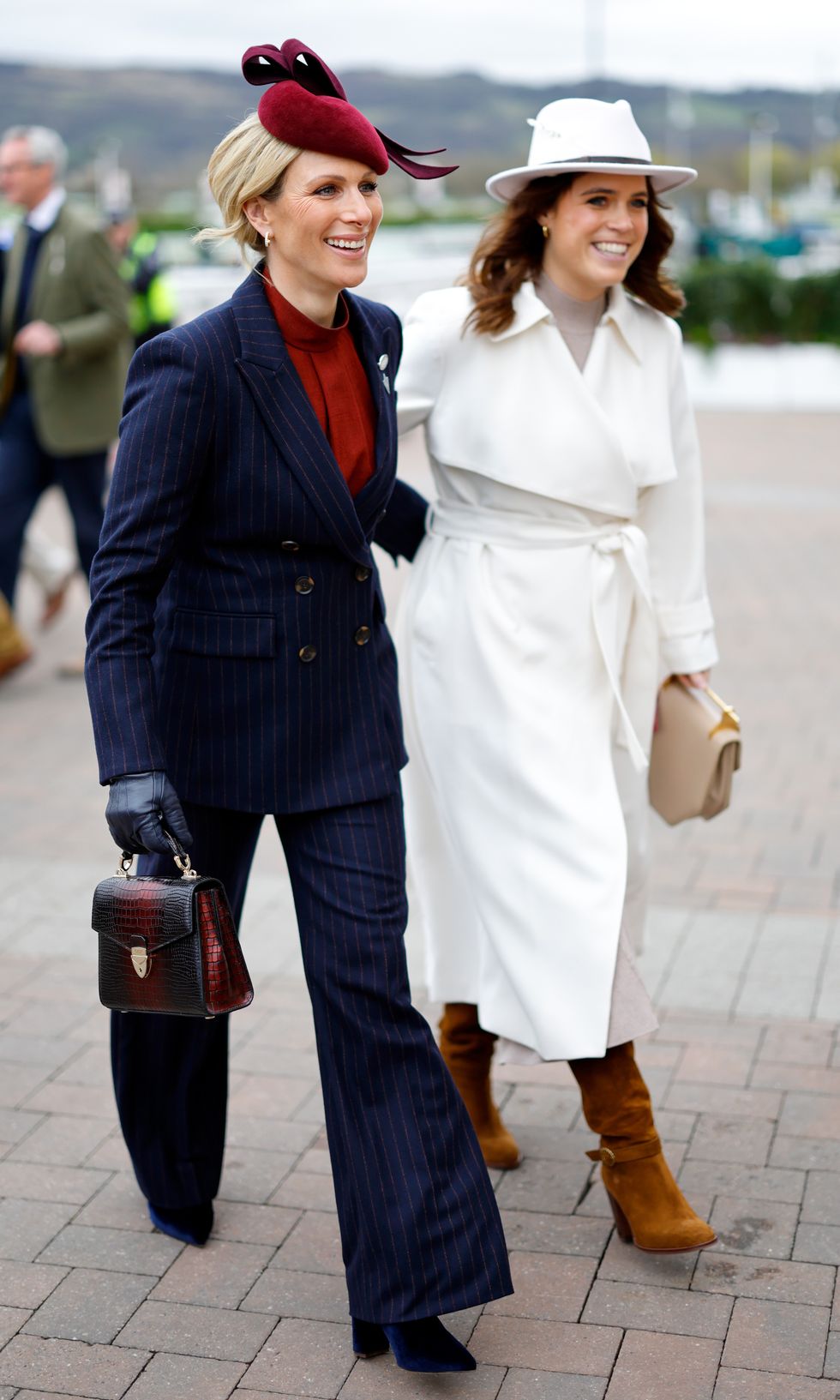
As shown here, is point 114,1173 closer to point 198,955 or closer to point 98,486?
point 198,955

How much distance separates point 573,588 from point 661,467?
285 millimetres

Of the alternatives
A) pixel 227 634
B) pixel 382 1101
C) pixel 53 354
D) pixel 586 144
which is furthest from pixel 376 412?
pixel 53 354

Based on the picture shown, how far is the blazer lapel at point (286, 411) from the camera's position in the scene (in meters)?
2.63

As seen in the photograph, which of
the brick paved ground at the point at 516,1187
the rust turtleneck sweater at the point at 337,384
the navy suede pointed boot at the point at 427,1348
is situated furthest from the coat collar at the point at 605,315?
the navy suede pointed boot at the point at 427,1348

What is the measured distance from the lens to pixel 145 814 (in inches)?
99.6

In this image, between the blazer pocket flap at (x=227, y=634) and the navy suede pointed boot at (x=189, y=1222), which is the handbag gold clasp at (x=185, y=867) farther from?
the navy suede pointed boot at (x=189, y=1222)

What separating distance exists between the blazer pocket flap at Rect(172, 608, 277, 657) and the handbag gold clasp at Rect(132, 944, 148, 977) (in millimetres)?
459

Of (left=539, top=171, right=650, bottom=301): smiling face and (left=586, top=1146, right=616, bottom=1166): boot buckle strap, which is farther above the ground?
(left=539, top=171, right=650, bottom=301): smiling face

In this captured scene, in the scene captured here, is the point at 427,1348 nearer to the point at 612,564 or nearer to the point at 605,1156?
the point at 605,1156

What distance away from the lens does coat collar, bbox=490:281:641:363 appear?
10.4 feet

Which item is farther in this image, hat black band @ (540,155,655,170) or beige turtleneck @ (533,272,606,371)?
beige turtleneck @ (533,272,606,371)

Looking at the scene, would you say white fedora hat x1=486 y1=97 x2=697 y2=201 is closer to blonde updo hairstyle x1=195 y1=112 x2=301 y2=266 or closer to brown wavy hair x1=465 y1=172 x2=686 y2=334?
brown wavy hair x1=465 y1=172 x2=686 y2=334

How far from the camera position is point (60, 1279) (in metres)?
3.07

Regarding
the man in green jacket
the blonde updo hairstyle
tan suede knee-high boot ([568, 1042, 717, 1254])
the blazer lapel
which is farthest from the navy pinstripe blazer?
the man in green jacket
